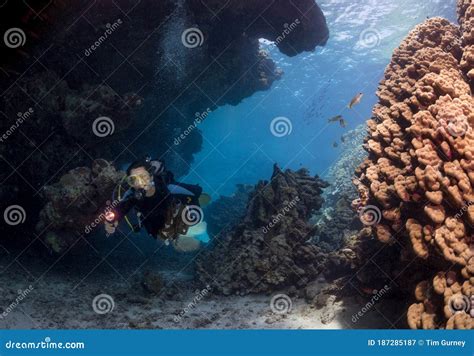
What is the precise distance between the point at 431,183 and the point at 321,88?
133ft

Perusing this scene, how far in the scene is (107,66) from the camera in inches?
413

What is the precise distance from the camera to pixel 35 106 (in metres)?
8.55

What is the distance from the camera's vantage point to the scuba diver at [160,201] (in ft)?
16.9

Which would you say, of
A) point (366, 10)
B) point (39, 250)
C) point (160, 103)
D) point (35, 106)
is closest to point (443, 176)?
point (35, 106)

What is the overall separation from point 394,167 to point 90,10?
8.42 meters

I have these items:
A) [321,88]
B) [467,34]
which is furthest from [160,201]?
[321,88]

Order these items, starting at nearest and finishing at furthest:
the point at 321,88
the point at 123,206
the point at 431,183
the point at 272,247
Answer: the point at 431,183 → the point at 123,206 → the point at 272,247 → the point at 321,88

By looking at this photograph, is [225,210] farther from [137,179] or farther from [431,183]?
[431,183]

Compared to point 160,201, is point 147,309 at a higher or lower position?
lower

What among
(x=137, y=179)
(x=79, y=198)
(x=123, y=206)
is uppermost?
(x=137, y=179)

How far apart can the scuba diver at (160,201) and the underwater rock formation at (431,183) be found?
2.69 meters

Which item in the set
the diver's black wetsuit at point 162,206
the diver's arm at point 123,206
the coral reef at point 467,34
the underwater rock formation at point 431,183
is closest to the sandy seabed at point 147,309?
the underwater rock formation at point 431,183

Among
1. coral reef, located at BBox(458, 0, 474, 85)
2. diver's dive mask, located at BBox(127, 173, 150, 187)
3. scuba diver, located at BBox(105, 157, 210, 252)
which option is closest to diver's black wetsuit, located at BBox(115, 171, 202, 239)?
scuba diver, located at BBox(105, 157, 210, 252)

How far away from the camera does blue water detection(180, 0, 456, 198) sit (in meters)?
23.7
